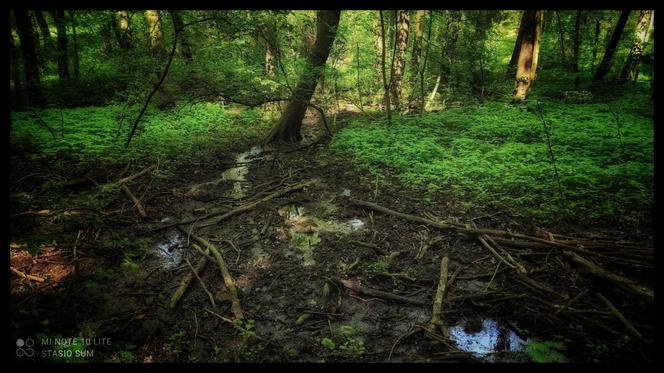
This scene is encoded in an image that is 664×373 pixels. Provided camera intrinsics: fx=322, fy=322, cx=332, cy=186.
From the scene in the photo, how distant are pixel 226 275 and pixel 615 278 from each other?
526 cm

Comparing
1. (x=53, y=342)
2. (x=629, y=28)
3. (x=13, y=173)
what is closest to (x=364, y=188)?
(x=53, y=342)

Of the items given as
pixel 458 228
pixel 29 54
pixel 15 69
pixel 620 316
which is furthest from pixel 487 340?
pixel 29 54

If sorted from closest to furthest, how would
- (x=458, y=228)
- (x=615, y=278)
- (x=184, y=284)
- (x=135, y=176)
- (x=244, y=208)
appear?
(x=615, y=278)
(x=184, y=284)
(x=458, y=228)
(x=244, y=208)
(x=135, y=176)

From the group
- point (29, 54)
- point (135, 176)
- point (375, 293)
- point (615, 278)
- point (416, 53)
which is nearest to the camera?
point (615, 278)

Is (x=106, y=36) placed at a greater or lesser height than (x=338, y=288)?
greater

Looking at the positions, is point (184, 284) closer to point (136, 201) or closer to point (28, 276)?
point (28, 276)

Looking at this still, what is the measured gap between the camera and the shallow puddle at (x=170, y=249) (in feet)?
17.5

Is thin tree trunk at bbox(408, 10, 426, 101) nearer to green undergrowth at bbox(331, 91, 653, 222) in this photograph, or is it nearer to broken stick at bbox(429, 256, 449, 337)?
green undergrowth at bbox(331, 91, 653, 222)

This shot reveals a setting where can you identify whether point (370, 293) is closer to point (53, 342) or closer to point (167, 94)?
point (53, 342)

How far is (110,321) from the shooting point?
395cm

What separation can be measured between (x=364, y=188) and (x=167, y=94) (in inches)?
371

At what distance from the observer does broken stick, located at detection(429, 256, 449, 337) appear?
396cm

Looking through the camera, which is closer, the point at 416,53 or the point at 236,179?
the point at 236,179

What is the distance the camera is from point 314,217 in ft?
22.2
